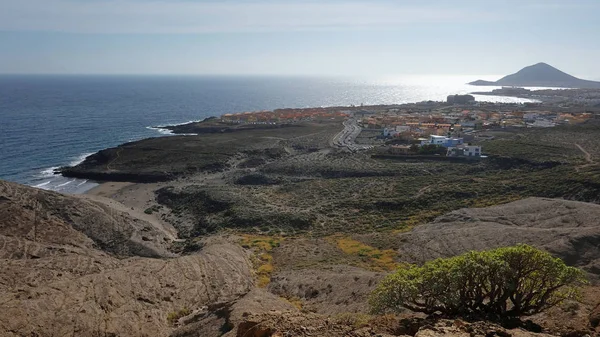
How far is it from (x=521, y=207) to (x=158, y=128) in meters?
103

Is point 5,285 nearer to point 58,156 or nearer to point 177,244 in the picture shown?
point 177,244

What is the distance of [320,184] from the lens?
206 feet

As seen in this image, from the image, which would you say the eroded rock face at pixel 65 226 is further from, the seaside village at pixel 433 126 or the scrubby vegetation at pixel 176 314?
the seaside village at pixel 433 126

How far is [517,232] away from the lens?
34.7 metres

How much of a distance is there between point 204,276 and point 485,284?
17988 millimetres

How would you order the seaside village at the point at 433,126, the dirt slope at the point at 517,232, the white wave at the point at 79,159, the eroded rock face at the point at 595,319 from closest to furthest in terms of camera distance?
the eroded rock face at the point at 595,319 → the dirt slope at the point at 517,232 → the seaside village at the point at 433,126 → the white wave at the point at 79,159

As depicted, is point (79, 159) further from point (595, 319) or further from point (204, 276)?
point (595, 319)

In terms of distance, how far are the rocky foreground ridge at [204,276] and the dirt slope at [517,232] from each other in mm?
114

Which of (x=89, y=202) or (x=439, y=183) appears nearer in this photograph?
(x=89, y=202)

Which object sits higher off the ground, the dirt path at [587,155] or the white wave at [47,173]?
the dirt path at [587,155]

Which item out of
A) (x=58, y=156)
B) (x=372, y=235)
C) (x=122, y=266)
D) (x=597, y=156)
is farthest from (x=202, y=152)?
(x=597, y=156)

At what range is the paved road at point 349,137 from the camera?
89.2 metres

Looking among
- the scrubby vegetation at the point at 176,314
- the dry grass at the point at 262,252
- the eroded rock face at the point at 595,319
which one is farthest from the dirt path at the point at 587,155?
the scrubby vegetation at the point at 176,314

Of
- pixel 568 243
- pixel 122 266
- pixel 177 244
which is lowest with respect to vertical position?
pixel 177 244
